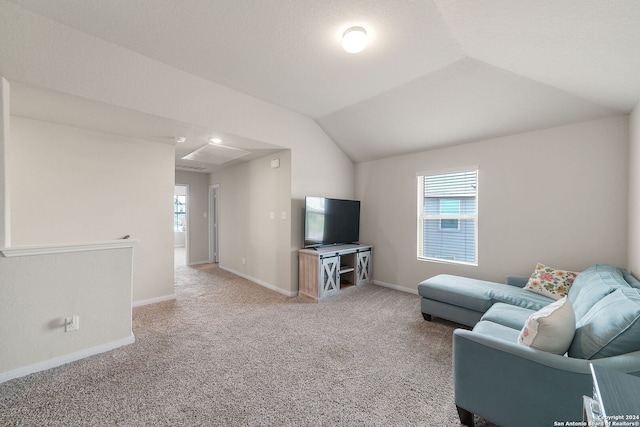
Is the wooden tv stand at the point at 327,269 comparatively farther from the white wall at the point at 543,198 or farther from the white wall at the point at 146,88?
the white wall at the point at 543,198

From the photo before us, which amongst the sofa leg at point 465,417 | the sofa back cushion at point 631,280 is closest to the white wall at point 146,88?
the sofa leg at point 465,417

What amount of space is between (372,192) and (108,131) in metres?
3.99

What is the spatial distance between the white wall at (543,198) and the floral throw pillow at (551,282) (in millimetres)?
285

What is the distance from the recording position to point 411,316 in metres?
3.22

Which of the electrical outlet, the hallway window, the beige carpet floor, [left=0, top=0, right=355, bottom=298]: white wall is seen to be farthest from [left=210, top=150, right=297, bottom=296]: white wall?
the hallway window

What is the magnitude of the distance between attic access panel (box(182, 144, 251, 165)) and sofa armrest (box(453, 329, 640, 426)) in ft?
12.5

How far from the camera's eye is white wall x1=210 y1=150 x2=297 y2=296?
4.07m

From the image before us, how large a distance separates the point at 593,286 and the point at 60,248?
4.38 metres

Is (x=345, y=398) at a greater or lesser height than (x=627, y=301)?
lesser

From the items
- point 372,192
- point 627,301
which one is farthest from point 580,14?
point 372,192

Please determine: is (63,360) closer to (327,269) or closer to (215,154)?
(327,269)

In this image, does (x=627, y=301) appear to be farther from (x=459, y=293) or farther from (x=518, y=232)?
(x=518, y=232)

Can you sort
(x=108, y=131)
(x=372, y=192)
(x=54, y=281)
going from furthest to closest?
(x=372, y=192)
(x=108, y=131)
(x=54, y=281)

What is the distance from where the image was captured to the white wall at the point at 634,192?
7.64 feet
